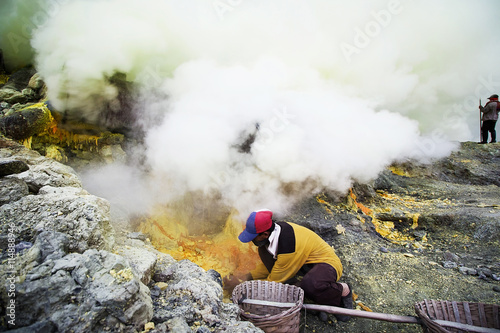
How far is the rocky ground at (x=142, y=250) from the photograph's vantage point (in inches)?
54.3

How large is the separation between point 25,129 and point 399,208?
7293 millimetres

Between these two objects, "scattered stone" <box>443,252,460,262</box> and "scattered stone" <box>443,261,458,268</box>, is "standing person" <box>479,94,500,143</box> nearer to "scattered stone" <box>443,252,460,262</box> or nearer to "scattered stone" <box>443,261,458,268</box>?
"scattered stone" <box>443,252,460,262</box>

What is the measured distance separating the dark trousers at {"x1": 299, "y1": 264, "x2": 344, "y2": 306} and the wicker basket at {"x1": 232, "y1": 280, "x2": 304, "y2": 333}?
23 cm

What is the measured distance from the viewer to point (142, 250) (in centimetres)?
242

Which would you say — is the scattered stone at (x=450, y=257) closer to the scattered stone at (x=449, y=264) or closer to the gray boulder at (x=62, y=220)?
the scattered stone at (x=449, y=264)

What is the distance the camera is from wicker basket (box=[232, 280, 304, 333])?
6.66 ft

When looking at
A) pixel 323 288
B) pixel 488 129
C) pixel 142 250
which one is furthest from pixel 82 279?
pixel 488 129

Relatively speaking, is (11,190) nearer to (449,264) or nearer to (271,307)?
(271,307)

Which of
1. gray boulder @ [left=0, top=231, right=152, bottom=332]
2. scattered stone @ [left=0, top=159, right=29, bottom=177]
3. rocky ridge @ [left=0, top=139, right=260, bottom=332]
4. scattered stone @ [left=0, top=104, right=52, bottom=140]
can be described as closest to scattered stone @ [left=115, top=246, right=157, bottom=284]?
rocky ridge @ [left=0, top=139, right=260, bottom=332]

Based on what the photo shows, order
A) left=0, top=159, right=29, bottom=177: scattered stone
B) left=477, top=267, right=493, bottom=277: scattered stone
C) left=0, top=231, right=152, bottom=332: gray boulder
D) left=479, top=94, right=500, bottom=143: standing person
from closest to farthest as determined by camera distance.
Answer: left=0, top=231, right=152, bottom=332: gray boulder, left=0, top=159, right=29, bottom=177: scattered stone, left=477, top=267, right=493, bottom=277: scattered stone, left=479, top=94, right=500, bottom=143: standing person

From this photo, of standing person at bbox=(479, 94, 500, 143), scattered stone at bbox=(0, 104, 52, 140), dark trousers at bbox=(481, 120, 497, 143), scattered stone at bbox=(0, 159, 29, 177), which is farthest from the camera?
dark trousers at bbox=(481, 120, 497, 143)

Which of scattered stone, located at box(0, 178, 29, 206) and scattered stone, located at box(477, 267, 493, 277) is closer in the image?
scattered stone, located at box(0, 178, 29, 206)

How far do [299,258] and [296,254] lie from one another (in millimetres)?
68

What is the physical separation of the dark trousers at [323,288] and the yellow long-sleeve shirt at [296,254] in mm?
187
